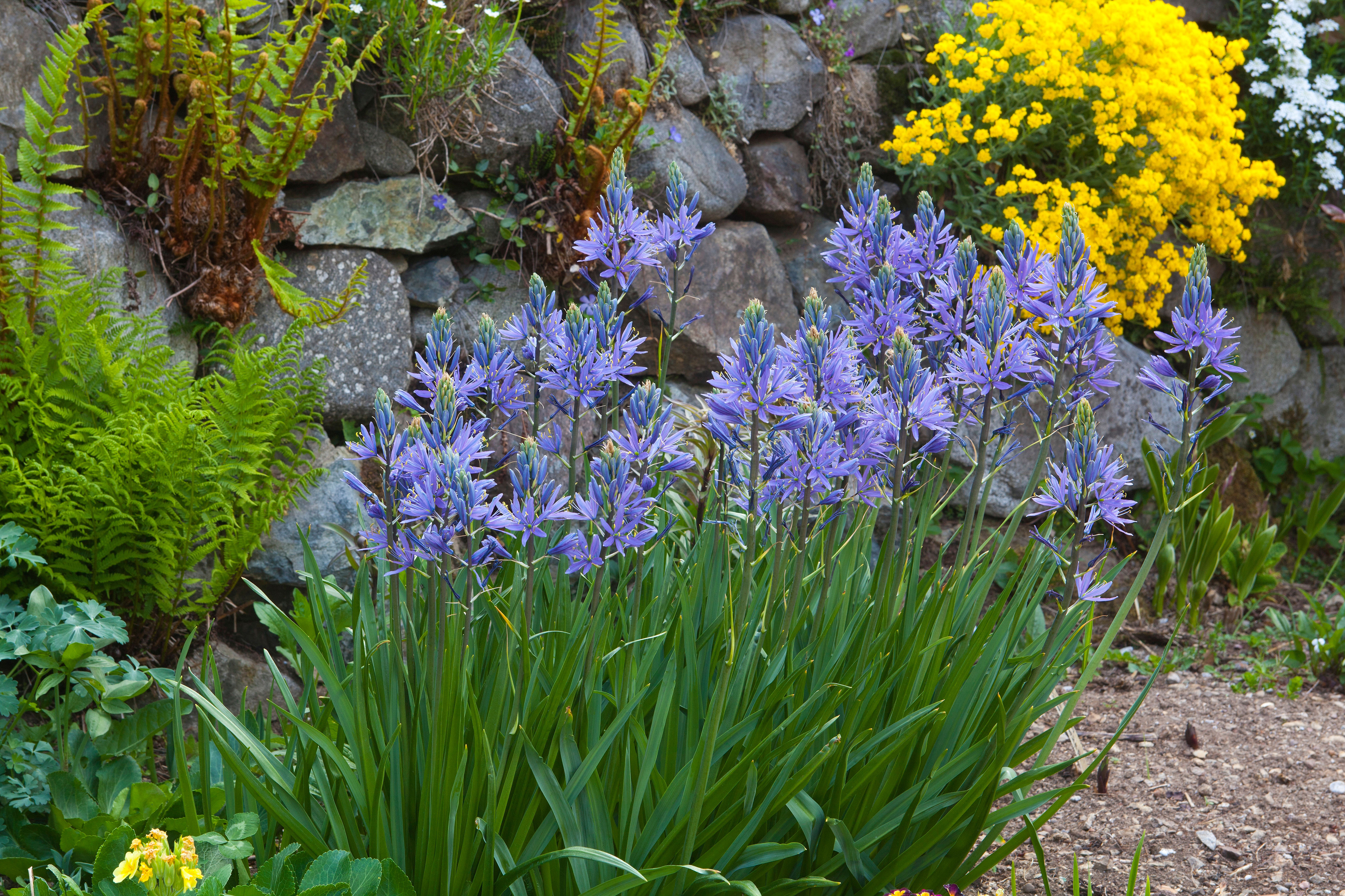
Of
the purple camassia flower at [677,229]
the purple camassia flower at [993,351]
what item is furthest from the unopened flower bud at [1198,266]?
the purple camassia flower at [677,229]

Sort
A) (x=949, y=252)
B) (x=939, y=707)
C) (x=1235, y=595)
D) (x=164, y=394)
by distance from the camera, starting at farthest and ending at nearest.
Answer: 1. (x=1235, y=595)
2. (x=164, y=394)
3. (x=949, y=252)
4. (x=939, y=707)

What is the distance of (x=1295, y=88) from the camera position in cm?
520

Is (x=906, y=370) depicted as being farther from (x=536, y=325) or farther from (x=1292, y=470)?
(x=1292, y=470)

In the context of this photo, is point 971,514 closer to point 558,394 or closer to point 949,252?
point 949,252

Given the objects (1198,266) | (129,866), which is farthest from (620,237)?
(129,866)

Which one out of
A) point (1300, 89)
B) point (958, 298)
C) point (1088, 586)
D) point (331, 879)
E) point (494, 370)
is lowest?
point (331, 879)

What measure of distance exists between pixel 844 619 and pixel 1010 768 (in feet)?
2.07

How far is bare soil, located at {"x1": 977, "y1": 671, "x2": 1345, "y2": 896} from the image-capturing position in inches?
90.7

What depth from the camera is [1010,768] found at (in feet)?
7.32

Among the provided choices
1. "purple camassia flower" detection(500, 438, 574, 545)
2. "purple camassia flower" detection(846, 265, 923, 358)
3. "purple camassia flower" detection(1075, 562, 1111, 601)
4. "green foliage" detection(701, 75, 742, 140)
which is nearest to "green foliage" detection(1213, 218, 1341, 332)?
"green foliage" detection(701, 75, 742, 140)

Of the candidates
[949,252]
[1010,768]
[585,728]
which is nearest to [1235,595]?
[1010,768]

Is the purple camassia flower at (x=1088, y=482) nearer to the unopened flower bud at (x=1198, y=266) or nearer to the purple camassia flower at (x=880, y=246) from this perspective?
the unopened flower bud at (x=1198, y=266)

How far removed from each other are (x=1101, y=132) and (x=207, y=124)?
12.0 ft

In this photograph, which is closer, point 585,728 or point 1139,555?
point 585,728
